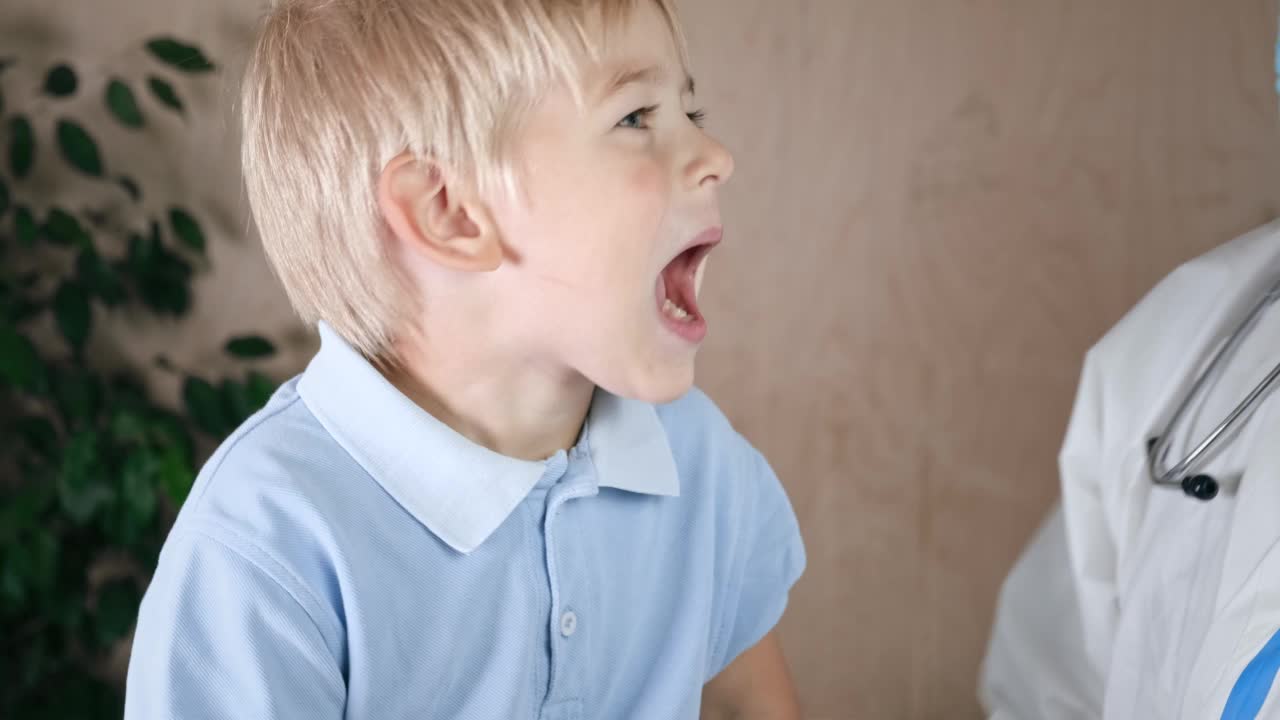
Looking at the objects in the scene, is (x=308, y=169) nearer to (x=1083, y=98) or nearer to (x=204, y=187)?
(x=204, y=187)

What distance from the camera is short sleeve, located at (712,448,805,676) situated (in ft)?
3.19

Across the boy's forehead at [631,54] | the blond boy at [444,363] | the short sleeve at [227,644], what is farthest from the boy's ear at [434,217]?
the short sleeve at [227,644]

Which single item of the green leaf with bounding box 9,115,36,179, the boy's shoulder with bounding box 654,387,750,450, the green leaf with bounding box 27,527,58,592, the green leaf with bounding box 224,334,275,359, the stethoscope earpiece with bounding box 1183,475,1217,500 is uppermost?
the green leaf with bounding box 9,115,36,179

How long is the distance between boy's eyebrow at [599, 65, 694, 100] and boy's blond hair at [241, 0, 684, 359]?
0.02 metres

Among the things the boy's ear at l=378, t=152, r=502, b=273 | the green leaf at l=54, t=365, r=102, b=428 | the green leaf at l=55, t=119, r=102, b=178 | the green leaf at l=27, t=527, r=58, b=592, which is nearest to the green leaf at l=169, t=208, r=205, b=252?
the green leaf at l=55, t=119, r=102, b=178

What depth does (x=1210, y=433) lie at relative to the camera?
0.81m

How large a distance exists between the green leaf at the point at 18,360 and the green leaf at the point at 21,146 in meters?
0.20

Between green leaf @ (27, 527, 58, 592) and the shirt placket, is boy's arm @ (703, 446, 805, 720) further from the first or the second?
green leaf @ (27, 527, 58, 592)

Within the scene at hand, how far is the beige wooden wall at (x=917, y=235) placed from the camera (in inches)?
57.5

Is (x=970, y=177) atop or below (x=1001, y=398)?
atop

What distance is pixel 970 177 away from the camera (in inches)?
60.4

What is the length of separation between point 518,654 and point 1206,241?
3.64 ft

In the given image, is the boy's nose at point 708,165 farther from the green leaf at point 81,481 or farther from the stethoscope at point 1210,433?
the green leaf at point 81,481

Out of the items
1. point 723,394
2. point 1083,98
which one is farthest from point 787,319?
point 1083,98
